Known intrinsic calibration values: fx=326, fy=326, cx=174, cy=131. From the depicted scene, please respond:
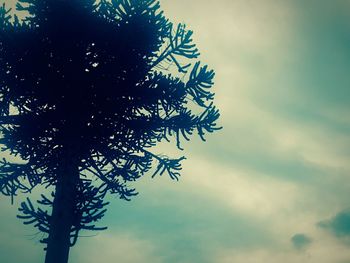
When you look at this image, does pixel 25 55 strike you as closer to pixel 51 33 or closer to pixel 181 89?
pixel 51 33

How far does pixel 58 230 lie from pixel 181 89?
4.03m

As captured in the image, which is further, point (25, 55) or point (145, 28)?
point (145, 28)

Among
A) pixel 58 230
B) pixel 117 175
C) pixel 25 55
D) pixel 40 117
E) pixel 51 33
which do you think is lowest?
pixel 58 230

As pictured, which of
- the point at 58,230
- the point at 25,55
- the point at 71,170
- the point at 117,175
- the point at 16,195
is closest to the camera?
the point at 58,230

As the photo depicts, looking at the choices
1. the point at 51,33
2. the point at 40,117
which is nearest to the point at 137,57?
the point at 51,33

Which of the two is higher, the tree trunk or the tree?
the tree

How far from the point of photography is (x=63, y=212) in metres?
6.23

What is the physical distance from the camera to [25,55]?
7090 mm

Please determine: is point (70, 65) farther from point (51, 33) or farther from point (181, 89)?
point (181, 89)

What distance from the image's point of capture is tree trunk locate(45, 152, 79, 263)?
589cm

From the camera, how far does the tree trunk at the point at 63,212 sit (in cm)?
589

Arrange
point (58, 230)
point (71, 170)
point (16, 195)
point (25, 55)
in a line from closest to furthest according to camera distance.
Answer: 1. point (58, 230)
2. point (71, 170)
3. point (25, 55)
4. point (16, 195)

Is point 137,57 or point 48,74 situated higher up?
point 137,57

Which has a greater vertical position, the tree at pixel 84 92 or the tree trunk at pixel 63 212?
the tree at pixel 84 92
